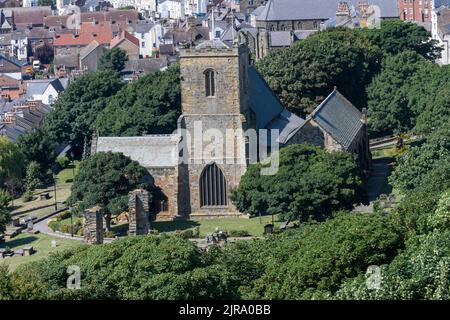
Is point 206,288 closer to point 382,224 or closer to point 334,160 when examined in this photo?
point 382,224

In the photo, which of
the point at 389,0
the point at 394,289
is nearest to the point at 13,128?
the point at 389,0

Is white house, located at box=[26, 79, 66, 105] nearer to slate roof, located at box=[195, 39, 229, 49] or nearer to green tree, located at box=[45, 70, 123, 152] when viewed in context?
green tree, located at box=[45, 70, 123, 152]

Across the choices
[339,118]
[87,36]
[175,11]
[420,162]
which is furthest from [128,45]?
[420,162]

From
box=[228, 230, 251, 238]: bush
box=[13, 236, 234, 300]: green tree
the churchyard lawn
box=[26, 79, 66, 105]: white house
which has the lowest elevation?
the churchyard lawn

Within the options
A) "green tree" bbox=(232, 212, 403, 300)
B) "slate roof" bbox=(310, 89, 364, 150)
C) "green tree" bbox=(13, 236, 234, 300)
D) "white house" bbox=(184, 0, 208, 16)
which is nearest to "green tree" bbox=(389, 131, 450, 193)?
"slate roof" bbox=(310, 89, 364, 150)

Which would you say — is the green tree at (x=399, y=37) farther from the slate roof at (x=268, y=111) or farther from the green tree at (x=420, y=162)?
the green tree at (x=420, y=162)

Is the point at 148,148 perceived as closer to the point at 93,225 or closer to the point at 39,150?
the point at 93,225
